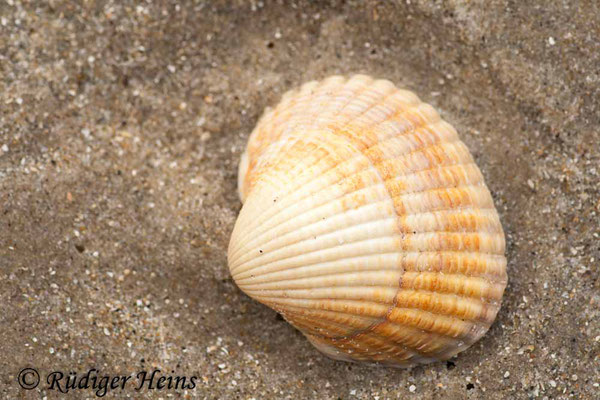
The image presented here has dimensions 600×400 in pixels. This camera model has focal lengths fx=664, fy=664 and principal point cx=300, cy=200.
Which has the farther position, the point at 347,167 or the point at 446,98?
the point at 446,98

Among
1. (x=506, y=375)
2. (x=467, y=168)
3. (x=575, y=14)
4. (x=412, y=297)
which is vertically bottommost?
(x=506, y=375)

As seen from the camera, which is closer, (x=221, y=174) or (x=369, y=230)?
(x=369, y=230)

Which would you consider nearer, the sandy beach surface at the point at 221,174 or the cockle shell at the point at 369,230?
the cockle shell at the point at 369,230

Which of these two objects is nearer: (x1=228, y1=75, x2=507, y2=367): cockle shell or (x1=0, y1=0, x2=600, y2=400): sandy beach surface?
(x1=228, y1=75, x2=507, y2=367): cockle shell

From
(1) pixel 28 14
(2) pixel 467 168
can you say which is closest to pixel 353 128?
(2) pixel 467 168

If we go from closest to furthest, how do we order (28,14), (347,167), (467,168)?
(347,167), (467,168), (28,14)

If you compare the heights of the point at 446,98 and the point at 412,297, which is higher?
the point at 446,98

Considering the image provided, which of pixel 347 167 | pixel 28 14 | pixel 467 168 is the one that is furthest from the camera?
pixel 28 14

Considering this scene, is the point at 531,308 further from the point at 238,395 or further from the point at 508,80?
the point at 238,395
